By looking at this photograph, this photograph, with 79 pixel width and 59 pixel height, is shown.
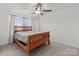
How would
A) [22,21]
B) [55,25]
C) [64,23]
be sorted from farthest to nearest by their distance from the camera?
[22,21], [55,25], [64,23]

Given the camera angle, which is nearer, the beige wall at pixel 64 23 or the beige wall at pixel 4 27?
the beige wall at pixel 64 23

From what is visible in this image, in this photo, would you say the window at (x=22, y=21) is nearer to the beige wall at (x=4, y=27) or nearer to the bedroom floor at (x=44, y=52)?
the beige wall at (x=4, y=27)

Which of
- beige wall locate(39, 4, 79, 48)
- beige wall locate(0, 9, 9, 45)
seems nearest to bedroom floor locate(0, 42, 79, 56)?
beige wall locate(39, 4, 79, 48)

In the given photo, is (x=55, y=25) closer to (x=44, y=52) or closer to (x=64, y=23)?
(x=64, y=23)

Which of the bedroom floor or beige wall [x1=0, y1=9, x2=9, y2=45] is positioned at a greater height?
beige wall [x1=0, y1=9, x2=9, y2=45]

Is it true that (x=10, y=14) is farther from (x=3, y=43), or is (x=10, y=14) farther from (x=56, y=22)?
Result: (x=56, y=22)

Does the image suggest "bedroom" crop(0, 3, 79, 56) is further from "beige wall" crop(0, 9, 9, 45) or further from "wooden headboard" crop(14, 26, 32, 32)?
"wooden headboard" crop(14, 26, 32, 32)

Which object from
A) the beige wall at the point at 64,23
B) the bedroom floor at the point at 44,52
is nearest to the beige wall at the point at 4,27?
the bedroom floor at the point at 44,52

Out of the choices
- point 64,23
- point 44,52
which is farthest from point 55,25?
point 44,52

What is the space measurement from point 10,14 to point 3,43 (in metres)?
1.75

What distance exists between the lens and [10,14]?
4238 millimetres

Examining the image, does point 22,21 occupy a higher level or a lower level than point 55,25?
higher

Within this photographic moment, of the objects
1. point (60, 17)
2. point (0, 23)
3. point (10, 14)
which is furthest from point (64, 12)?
point (0, 23)

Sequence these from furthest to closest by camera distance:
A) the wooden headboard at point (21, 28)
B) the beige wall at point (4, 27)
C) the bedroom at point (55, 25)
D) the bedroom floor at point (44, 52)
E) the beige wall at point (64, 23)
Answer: the wooden headboard at point (21, 28) < the beige wall at point (4, 27) < the beige wall at point (64, 23) < the bedroom at point (55, 25) < the bedroom floor at point (44, 52)
